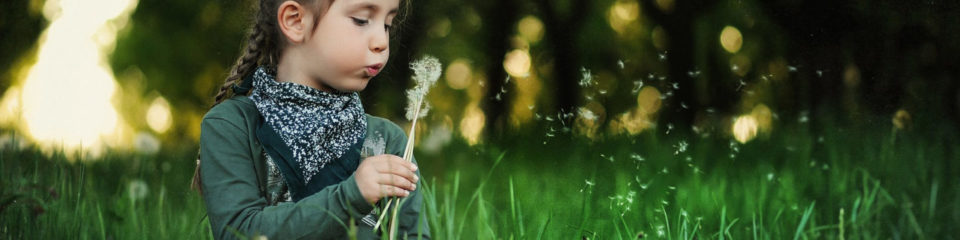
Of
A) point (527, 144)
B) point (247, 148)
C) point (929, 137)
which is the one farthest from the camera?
point (929, 137)

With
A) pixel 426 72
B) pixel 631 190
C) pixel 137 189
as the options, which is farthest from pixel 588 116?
pixel 137 189

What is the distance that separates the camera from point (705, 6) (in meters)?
6.18

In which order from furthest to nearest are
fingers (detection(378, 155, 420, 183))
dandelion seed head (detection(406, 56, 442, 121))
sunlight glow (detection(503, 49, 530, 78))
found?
sunlight glow (detection(503, 49, 530, 78)) → dandelion seed head (detection(406, 56, 442, 121)) → fingers (detection(378, 155, 420, 183))

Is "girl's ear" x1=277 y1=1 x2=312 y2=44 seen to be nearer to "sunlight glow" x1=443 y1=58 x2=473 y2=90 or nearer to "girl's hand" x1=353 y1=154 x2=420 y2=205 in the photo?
"girl's hand" x1=353 y1=154 x2=420 y2=205

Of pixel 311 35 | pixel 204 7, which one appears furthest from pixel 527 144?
pixel 204 7

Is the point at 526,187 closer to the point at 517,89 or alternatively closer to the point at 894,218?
the point at 894,218

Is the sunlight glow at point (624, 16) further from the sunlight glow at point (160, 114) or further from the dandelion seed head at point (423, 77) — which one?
the dandelion seed head at point (423, 77)

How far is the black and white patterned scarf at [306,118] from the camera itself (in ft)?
6.30

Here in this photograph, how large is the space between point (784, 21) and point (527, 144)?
9.48ft

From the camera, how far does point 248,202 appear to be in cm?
182

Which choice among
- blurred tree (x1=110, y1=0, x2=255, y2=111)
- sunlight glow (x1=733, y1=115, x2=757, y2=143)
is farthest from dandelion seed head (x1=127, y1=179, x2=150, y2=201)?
blurred tree (x1=110, y1=0, x2=255, y2=111)

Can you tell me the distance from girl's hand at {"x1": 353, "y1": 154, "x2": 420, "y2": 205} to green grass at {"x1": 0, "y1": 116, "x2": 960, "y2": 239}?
0.48 metres

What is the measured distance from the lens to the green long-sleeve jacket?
1.77 metres

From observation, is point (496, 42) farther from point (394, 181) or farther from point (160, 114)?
point (394, 181)
